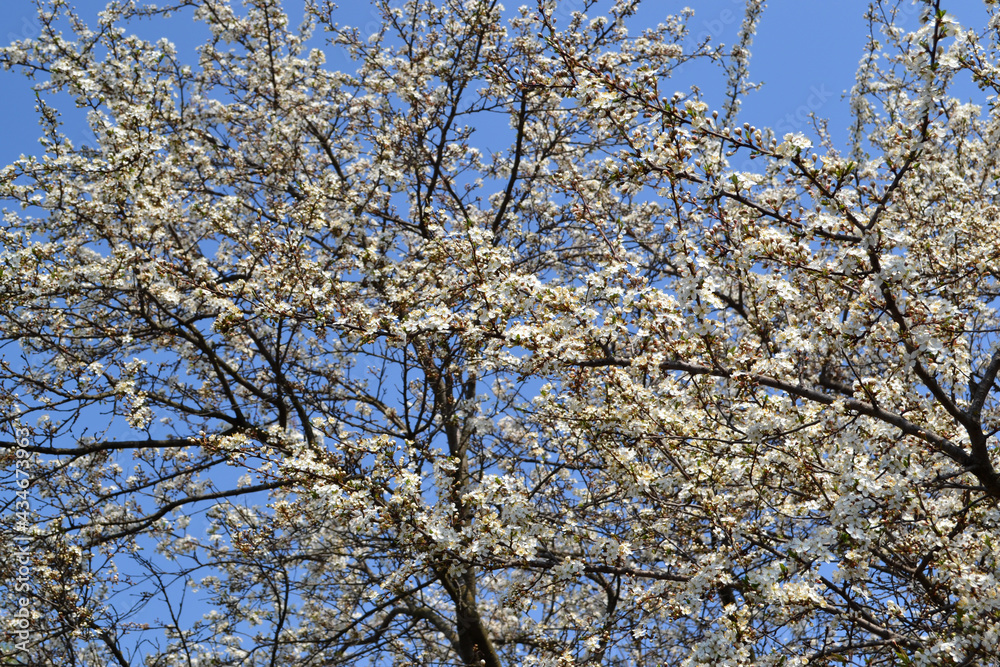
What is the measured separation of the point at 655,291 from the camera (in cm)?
408

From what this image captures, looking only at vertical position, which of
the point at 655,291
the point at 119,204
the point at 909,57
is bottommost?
the point at 655,291

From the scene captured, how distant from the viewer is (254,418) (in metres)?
7.98

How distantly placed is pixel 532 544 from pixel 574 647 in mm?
1670

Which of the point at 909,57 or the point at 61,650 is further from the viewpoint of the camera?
the point at 61,650

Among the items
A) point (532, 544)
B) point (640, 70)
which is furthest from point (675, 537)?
point (640, 70)

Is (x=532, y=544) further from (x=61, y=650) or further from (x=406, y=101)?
(x=406, y=101)

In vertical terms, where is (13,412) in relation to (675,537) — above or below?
above

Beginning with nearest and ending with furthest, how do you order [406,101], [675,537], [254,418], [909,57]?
[909,57]
[675,537]
[254,418]
[406,101]

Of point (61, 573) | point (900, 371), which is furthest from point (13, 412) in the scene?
point (900, 371)

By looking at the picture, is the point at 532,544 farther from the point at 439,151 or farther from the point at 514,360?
the point at 439,151

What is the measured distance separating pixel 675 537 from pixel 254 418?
472cm

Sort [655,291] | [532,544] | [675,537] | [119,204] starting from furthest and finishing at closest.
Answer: [119,204] → [675,537] → [532,544] → [655,291]

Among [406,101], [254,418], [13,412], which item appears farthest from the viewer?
[406,101]

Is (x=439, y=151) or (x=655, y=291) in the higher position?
(x=439, y=151)
